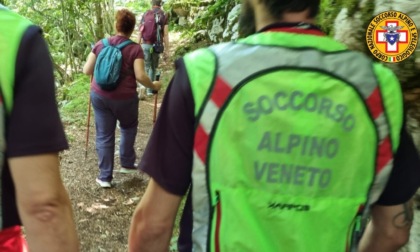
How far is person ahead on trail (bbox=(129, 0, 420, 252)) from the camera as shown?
1572mm

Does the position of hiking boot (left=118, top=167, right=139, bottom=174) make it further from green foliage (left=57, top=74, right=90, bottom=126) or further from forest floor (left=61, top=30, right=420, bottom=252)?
green foliage (left=57, top=74, right=90, bottom=126)

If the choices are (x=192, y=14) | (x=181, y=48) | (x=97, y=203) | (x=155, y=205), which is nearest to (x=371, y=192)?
(x=155, y=205)

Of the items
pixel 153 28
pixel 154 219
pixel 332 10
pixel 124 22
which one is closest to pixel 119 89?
pixel 124 22

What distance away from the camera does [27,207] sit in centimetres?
146

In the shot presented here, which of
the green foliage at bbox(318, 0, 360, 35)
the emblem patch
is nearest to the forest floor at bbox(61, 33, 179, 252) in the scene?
the green foliage at bbox(318, 0, 360, 35)

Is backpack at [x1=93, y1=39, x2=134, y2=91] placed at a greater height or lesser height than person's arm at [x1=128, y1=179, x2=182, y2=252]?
lesser

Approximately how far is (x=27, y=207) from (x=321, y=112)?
0.93 meters

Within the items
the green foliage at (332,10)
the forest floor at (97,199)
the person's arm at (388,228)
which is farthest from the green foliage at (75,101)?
the person's arm at (388,228)

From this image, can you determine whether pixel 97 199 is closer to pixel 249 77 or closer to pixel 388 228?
pixel 388 228

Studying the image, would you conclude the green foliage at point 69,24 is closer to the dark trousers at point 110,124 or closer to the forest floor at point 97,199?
the forest floor at point 97,199

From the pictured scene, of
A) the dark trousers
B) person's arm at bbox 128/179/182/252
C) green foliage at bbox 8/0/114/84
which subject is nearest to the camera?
person's arm at bbox 128/179/182/252

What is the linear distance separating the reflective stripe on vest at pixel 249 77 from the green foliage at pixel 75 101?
28.4ft

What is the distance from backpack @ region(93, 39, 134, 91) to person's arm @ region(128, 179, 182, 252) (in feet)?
13.4

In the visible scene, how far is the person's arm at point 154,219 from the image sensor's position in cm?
167
